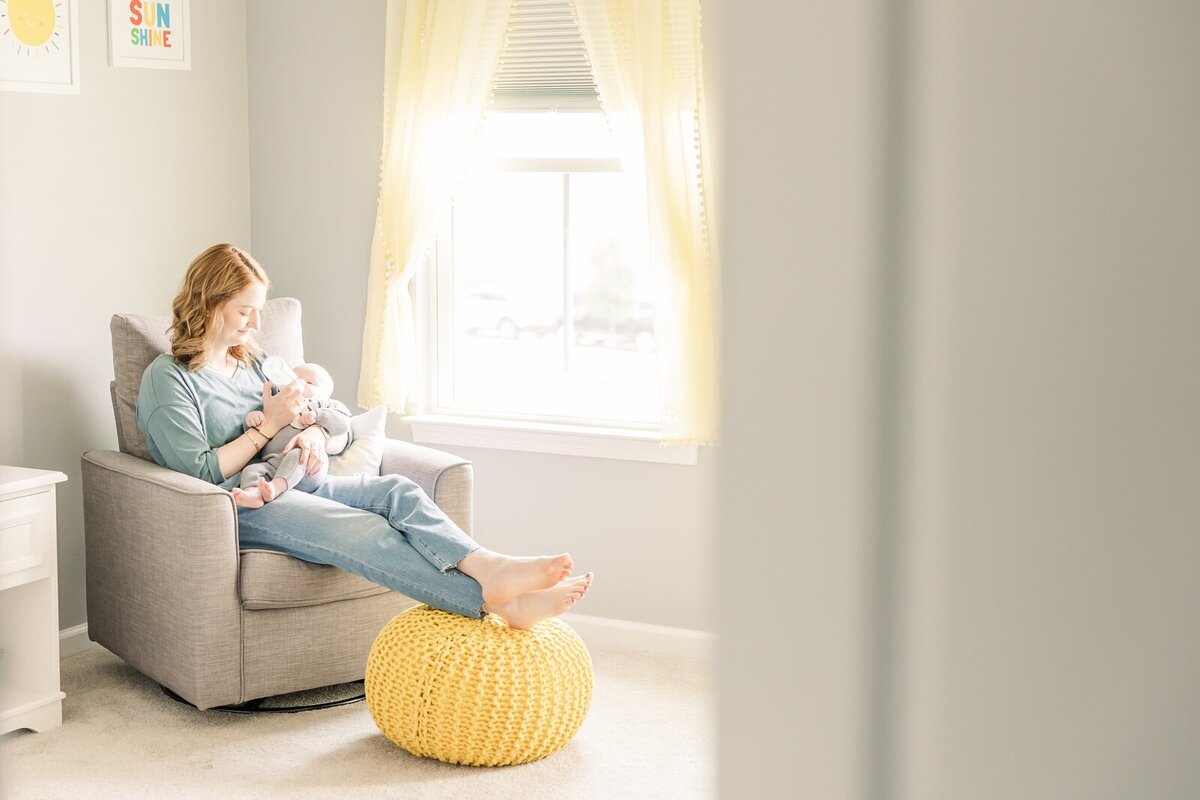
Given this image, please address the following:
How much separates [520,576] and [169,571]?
927 millimetres

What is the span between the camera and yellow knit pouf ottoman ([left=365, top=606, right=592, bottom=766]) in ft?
8.34

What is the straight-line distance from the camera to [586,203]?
369 centimetres

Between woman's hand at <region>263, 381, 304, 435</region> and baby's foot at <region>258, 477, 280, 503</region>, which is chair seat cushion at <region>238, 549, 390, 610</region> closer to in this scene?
baby's foot at <region>258, 477, 280, 503</region>

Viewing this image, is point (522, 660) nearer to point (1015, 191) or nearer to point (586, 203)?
point (586, 203)

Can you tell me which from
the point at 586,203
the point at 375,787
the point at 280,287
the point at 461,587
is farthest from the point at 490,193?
the point at 375,787

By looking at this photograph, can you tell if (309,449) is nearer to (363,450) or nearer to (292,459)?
(292,459)

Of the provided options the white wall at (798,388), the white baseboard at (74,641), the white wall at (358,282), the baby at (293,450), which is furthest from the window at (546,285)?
the white wall at (798,388)

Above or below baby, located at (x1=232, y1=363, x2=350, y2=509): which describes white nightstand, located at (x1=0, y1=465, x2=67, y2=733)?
below

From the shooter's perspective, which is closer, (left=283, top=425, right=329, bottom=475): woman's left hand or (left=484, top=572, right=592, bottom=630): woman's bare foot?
(left=484, top=572, right=592, bottom=630): woman's bare foot

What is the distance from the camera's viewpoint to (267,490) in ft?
9.71

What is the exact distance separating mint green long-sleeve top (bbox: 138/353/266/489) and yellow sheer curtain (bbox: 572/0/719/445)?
4.00 ft

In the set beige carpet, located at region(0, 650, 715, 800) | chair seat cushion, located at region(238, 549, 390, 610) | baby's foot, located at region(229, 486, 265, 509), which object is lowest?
beige carpet, located at region(0, 650, 715, 800)

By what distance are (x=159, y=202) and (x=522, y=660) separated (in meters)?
2.14

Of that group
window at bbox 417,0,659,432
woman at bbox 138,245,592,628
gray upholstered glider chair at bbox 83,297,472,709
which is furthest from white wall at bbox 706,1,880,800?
window at bbox 417,0,659,432
